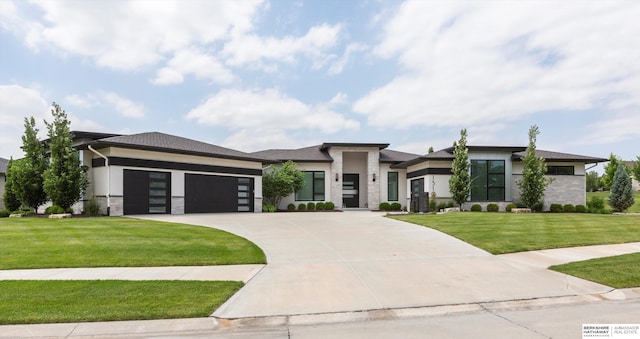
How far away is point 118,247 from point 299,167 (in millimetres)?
20177

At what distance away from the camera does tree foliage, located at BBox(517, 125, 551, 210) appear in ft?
79.8

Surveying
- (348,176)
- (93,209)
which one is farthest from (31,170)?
(348,176)

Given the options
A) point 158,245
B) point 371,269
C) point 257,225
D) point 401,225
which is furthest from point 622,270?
point 257,225

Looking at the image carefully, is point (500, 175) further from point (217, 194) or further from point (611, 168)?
point (611, 168)

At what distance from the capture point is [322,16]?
15969 millimetres

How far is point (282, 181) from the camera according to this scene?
27.2 meters

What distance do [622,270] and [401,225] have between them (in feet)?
27.9

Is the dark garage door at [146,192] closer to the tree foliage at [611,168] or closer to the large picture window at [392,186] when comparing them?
the large picture window at [392,186]

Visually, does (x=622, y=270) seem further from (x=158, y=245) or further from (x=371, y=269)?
(x=158, y=245)

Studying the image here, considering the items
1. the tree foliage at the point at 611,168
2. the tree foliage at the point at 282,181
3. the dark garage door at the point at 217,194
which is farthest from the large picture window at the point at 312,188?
the tree foliage at the point at 611,168

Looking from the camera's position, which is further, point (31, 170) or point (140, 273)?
point (31, 170)

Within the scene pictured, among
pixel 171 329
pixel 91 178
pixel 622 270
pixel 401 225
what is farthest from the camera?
pixel 91 178

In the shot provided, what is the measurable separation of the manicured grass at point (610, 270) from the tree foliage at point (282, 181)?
66.3 ft

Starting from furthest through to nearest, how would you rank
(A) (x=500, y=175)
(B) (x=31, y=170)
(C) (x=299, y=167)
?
(C) (x=299, y=167), (A) (x=500, y=175), (B) (x=31, y=170)
